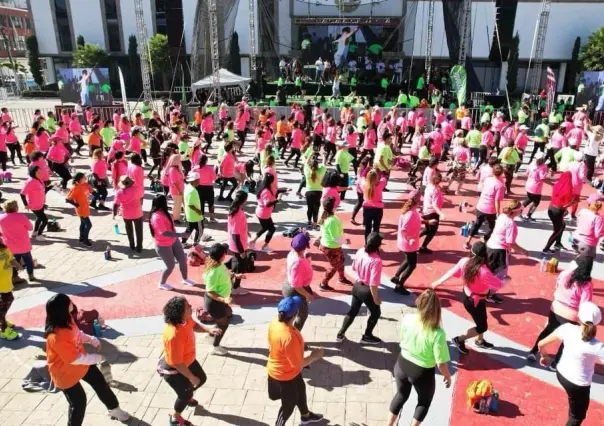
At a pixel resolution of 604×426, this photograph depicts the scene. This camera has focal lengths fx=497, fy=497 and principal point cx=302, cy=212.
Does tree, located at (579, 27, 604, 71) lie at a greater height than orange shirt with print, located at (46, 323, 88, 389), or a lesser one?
greater

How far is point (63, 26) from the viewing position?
4325 cm

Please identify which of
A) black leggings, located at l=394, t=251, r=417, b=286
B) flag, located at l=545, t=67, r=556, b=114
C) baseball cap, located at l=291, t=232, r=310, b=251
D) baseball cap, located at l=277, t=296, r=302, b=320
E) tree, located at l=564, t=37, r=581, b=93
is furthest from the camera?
tree, located at l=564, t=37, r=581, b=93

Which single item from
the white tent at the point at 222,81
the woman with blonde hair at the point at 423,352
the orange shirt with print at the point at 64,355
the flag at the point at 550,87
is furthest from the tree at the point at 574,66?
the orange shirt with print at the point at 64,355

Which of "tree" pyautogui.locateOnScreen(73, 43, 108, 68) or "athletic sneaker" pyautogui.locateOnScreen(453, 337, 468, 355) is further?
"tree" pyautogui.locateOnScreen(73, 43, 108, 68)

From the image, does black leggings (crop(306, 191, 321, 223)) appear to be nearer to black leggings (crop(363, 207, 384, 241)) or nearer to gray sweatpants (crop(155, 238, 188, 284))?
black leggings (crop(363, 207, 384, 241))

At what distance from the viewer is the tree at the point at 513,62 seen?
119 feet

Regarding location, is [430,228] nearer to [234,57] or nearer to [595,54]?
[234,57]

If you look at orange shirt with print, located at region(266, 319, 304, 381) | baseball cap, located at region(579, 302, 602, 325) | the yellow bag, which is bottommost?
the yellow bag

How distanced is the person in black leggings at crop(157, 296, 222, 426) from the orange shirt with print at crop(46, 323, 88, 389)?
2.36 ft

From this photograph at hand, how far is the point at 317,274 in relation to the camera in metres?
8.54

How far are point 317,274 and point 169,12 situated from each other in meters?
38.8

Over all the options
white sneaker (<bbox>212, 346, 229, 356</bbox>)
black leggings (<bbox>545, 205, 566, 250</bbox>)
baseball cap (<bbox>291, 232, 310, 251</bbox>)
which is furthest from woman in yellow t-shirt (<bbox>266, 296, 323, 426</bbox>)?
black leggings (<bbox>545, 205, 566, 250</bbox>)

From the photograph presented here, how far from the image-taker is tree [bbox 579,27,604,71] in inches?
1275

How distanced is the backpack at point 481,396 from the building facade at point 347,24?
3030cm
